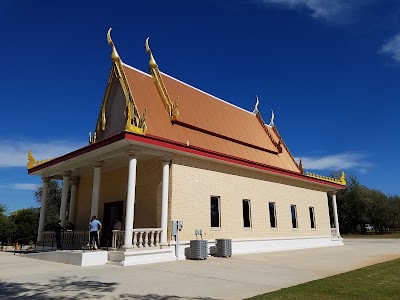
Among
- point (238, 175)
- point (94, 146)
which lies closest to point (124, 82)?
point (94, 146)

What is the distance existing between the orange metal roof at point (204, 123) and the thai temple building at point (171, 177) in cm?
7

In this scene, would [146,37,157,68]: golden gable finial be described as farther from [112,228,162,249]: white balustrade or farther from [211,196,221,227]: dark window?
[112,228,162,249]: white balustrade

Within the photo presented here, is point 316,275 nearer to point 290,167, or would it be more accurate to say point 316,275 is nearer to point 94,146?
point 94,146

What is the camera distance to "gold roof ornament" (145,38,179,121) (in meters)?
16.0

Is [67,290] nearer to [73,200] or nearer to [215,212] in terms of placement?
[215,212]

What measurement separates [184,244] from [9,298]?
8.26m

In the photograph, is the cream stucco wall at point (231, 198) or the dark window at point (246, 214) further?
the dark window at point (246, 214)

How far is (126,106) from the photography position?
13312 mm

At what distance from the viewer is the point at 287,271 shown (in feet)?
32.9

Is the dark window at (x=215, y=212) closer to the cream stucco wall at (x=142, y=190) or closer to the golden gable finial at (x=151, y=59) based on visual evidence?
the cream stucco wall at (x=142, y=190)

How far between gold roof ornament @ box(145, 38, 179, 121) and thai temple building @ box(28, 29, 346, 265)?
0.05m

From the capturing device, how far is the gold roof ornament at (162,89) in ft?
52.5

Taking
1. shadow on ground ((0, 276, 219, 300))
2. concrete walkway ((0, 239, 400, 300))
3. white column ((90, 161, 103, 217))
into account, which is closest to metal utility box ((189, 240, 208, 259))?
concrete walkway ((0, 239, 400, 300))

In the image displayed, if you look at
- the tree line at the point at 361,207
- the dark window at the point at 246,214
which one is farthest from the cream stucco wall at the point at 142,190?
the tree line at the point at 361,207
